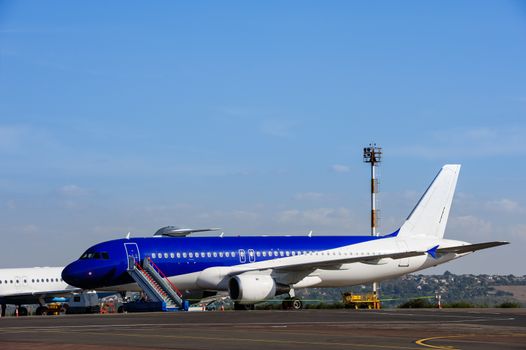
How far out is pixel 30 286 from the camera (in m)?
73.8

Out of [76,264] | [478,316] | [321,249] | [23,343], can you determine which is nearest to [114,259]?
[76,264]

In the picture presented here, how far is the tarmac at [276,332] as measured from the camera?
957 inches

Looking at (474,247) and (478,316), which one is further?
(474,247)

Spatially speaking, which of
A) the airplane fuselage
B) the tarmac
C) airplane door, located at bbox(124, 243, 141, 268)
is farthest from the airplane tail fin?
the tarmac

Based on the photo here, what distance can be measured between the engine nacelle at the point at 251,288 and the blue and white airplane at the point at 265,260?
5 cm

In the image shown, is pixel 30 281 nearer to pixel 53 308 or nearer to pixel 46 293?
pixel 46 293

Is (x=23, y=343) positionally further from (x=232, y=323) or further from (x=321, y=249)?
(x=321, y=249)

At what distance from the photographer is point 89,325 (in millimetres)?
34156

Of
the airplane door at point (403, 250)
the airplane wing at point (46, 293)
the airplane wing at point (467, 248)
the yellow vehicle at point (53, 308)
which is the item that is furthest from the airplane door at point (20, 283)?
the airplane wing at point (467, 248)

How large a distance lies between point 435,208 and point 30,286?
103 ft

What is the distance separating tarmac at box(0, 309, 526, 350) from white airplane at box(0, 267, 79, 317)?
3585cm

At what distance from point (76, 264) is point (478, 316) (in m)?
22.6

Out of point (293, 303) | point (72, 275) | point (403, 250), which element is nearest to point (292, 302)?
point (293, 303)

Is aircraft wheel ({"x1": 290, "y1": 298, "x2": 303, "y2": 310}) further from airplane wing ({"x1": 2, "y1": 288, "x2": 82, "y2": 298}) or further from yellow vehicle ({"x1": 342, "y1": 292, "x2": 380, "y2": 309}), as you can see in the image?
airplane wing ({"x1": 2, "y1": 288, "x2": 82, "y2": 298})
